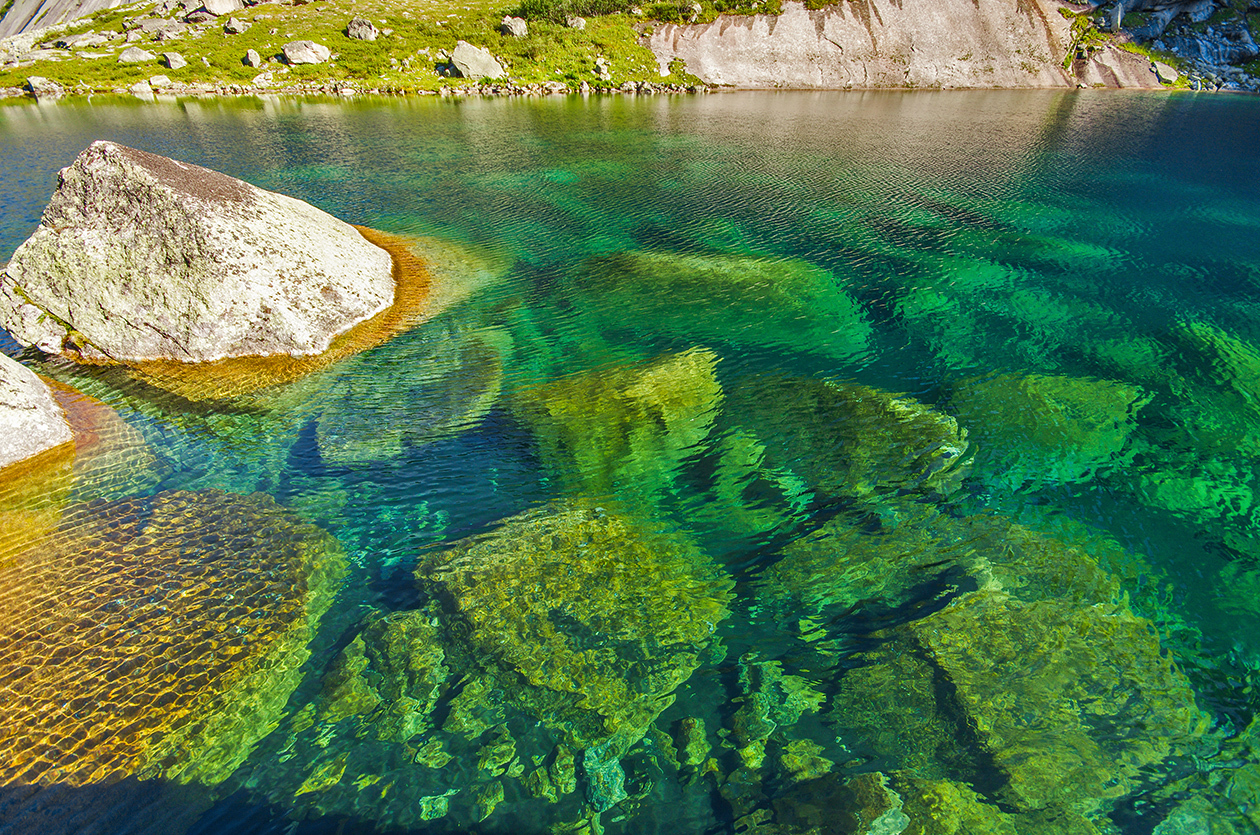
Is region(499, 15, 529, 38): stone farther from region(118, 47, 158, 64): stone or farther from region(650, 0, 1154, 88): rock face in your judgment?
region(118, 47, 158, 64): stone

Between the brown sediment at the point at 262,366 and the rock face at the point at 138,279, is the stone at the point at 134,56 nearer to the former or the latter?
the rock face at the point at 138,279

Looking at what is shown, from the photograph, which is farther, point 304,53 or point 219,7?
point 219,7

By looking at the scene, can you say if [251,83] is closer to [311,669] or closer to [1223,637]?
[311,669]

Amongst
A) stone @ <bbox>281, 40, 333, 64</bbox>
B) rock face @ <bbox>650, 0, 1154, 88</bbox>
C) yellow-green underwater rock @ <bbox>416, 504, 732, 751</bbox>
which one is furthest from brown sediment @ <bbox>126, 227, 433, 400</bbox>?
stone @ <bbox>281, 40, 333, 64</bbox>

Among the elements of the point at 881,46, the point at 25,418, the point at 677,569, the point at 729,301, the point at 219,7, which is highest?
the point at 219,7

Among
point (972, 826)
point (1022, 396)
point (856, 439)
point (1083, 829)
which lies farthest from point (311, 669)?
point (1022, 396)

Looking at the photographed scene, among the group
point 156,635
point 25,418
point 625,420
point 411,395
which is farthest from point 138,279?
point 625,420

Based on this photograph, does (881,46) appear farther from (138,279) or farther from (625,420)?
(138,279)
